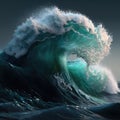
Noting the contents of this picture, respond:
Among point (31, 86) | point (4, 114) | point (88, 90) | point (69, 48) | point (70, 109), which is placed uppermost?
point (69, 48)

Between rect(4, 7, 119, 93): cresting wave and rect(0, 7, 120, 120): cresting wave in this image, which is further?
rect(4, 7, 119, 93): cresting wave

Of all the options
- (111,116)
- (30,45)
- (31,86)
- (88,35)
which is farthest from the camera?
(88,35)

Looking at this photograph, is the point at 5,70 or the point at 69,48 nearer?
the point at 5,70

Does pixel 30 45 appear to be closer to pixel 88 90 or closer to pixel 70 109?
pixel 88 90

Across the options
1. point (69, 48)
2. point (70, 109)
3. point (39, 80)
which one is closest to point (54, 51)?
point (69, 48)

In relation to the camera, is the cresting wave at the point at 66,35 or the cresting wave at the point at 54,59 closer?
the cresting wave at the point at 54,59
